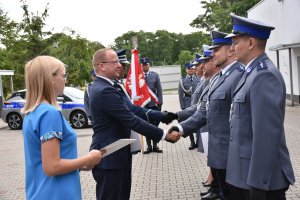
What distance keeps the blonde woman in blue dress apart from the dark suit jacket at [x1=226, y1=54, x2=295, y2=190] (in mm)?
1114

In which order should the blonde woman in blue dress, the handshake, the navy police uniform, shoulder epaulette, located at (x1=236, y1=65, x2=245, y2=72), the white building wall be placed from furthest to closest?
the white building wall
the navy police uniform
the handshake
shoulder epaulette, located at (x1=236, y1=65, x2=245, y2=72)
the blonde woman in blue dress

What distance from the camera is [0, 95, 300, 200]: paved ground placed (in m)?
6.38

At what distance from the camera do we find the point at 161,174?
759 centimetres

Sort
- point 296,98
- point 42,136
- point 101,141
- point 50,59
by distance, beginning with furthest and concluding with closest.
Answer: point 296,98, point 101,141, point 50,59, point 42,136

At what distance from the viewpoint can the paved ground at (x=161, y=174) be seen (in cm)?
638

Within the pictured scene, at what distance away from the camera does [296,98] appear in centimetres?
2058

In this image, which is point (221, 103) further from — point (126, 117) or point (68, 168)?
point (68, 168)

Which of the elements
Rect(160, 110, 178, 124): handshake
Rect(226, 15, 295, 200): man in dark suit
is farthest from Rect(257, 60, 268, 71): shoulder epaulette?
Rect(160, 110, 178, 124): handshake

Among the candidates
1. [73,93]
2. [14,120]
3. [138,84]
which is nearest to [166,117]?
[138,84]

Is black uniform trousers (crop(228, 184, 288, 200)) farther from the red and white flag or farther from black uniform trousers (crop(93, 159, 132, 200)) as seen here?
the red and white flag

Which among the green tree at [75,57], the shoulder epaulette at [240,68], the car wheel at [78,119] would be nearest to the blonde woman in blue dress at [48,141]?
the shoulder epaulette at [240,68]

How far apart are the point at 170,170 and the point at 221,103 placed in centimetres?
→ 404

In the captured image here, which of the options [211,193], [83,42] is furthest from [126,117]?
[83,42]

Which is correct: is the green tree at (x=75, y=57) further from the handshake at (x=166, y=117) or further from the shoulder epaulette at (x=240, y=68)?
the shoulder epaulette at (x=240, y=68)
